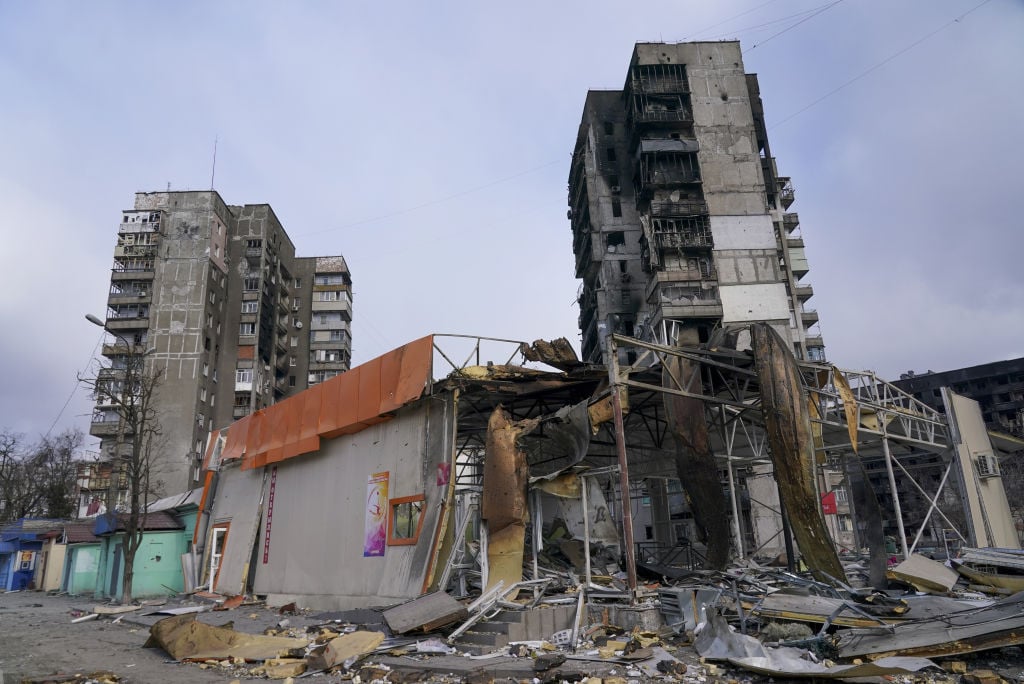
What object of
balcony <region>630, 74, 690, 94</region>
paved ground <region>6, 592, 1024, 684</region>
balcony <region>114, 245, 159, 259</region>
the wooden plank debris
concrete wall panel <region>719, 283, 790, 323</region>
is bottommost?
paved ground <region>6, 592, 1024, 684</region>

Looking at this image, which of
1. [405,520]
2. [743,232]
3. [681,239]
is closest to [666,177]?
[681,239]

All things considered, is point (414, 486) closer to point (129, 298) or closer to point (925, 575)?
point (925, 575)

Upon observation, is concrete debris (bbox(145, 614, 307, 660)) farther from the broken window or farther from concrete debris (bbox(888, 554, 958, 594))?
concrete debris (bbox(888, 554, 958, 594))

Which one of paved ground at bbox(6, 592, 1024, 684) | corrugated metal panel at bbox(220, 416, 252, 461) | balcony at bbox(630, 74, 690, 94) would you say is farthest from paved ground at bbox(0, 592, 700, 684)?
balcony at bbox(630, 74, 690, 94)

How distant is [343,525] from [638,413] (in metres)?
8.09

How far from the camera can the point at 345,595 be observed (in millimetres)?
15422

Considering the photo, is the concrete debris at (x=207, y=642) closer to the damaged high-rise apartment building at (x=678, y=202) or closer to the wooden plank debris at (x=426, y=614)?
the wooden plank debris at (x=426, y=614)

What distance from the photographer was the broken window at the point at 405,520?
13.9 metres

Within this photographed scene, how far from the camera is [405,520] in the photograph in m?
14.4

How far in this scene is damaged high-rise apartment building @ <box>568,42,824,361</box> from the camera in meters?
42.0

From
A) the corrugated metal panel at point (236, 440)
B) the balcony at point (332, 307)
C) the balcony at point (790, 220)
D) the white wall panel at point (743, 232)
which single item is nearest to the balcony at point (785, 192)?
the balcony at point (790, 220)

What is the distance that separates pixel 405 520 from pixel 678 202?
34.7 metres

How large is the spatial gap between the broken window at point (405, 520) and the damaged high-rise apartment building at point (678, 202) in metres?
28.9

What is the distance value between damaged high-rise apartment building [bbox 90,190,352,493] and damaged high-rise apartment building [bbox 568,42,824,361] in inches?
1101
